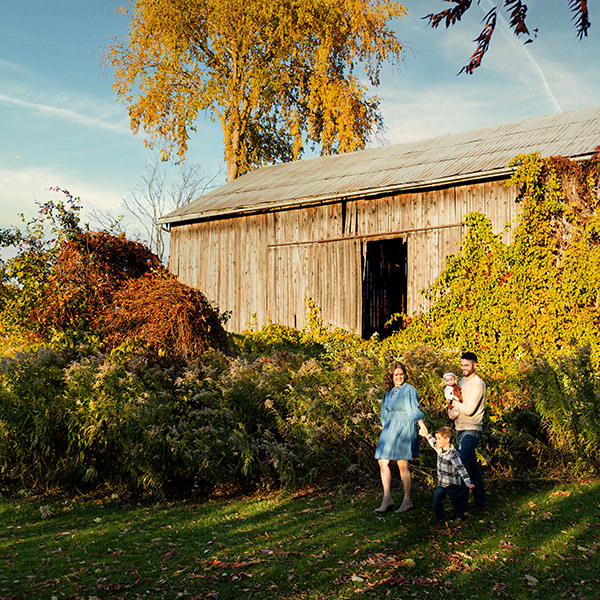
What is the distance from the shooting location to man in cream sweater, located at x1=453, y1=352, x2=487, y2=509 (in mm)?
6594

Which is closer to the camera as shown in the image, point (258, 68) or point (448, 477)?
point (448, 477)

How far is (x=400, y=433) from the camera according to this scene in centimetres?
668

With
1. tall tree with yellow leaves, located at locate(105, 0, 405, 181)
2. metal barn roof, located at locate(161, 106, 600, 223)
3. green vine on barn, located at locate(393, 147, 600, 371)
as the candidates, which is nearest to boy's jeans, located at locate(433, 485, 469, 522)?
green vine on barn, located at locate(393, 147, 600, 371)

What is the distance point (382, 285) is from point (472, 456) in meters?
11.3

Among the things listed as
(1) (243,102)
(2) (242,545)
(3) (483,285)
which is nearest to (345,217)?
(3) (483,285)

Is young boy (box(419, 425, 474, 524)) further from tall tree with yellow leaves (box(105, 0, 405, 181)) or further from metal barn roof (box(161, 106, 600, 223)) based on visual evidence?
tall tree with yellow leaves (box(105, 0, 405, 181))

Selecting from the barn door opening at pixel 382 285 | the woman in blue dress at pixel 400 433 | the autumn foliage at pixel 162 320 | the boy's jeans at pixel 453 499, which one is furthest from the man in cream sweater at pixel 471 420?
the barn door opening at pixel 382 285

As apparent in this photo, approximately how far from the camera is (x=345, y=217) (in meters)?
15.8

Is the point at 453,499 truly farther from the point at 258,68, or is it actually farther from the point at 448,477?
the point at 258,68

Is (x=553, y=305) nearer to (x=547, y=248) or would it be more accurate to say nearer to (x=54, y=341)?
(x=547, y=248)

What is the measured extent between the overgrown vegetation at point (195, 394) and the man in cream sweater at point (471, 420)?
97cm

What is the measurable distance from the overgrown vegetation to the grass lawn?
1.84 ft

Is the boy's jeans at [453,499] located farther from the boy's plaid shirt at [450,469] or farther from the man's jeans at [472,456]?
the man's jeans at [472,456]

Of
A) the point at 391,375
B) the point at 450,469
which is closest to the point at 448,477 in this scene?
the point at 450,469
